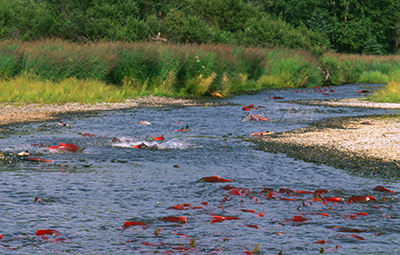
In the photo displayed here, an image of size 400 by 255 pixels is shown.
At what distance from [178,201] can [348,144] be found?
507cm

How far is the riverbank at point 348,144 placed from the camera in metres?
8.86

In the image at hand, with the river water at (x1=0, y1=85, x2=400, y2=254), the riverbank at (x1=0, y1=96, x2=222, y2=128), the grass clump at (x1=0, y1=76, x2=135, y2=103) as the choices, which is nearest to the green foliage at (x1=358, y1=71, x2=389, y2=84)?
the riverbank at (x1=0, y1=96, x2=222, y2=128)

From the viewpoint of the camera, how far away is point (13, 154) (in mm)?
9180

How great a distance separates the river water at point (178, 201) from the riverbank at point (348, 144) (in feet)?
1.43

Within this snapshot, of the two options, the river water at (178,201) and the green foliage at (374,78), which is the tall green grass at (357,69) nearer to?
the green foliage at (374,78)

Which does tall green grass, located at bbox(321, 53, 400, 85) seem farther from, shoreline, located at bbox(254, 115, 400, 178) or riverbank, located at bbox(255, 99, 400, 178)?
shoreline, located at bbox(254, 115, 400, 178)

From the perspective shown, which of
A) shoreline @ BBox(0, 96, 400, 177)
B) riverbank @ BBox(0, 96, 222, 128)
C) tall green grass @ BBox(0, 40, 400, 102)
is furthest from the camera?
tall green grass @ BBox(0, 40, 400, 102)

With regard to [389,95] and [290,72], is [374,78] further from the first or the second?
[389,95]

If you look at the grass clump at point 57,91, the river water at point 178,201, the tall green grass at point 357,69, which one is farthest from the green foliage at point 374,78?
the river water at point 178,201

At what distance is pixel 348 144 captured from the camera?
10711mm

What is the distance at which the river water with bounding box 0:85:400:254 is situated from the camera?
16.5 ft

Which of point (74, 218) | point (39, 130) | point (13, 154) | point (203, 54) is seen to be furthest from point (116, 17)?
point (74, 218)

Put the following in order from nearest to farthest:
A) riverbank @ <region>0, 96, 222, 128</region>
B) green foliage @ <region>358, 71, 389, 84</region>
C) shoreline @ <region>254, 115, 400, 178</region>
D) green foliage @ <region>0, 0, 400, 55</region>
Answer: shoreline @ <region>254, 115, 400, 178</region> < riverbank @ <region>0, 96, 222, 128</region> < green foliage @ <region>0, 0, 400, 55</region> < green foliage @ <region>358, 71, 389, 84</region>

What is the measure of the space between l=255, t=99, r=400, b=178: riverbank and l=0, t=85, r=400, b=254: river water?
44 centimetres
